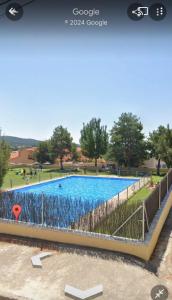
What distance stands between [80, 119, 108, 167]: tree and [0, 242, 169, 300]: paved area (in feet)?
123

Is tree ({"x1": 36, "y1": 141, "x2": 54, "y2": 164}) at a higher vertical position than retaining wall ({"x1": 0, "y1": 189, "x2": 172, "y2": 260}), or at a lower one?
higher

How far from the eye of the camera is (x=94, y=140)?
4628 cm

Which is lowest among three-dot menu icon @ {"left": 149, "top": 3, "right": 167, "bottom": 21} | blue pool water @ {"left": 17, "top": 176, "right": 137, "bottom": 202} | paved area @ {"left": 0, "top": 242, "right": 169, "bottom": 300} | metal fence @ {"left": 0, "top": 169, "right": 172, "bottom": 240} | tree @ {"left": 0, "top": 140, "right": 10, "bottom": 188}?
paved area @ {"left": 0, "top": 242, "right": 169, "bottom": 300}

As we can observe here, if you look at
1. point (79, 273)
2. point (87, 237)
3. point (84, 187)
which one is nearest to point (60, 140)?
point (84, 187)

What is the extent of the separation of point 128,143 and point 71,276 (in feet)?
120

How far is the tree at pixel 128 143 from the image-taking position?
42344 millimetres

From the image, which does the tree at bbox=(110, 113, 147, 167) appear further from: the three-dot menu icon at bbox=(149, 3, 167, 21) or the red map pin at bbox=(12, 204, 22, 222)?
the three-dot menu icon at bbox=(149, 3, 167, 21)

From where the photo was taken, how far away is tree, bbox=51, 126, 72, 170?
48.2m

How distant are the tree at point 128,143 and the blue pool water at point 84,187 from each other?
9.31 meters

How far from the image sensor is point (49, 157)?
2100 inches

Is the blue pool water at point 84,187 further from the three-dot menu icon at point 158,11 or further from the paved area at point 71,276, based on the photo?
the three-dot menu icon at point 158,11

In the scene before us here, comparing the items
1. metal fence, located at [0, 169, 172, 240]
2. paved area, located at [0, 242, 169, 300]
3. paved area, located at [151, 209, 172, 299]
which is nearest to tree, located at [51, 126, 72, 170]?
metal fence, located at [0, 169, 172, 240]

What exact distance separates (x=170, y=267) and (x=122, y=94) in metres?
13.8

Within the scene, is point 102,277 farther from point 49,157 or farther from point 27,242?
point 49,157
